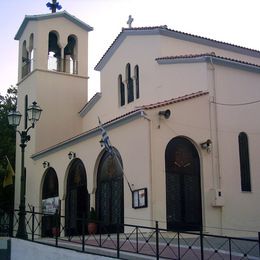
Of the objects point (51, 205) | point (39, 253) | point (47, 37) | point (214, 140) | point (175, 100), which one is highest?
point (47, 37)

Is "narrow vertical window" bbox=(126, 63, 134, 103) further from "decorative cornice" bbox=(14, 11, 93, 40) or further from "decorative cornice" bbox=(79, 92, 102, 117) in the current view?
"decorative cornice" bbox=(14, 11, 93, 40)

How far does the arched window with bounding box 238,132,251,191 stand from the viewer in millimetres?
18875

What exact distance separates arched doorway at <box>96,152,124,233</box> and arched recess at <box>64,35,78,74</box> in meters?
9.85

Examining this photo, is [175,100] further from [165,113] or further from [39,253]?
[39,253]

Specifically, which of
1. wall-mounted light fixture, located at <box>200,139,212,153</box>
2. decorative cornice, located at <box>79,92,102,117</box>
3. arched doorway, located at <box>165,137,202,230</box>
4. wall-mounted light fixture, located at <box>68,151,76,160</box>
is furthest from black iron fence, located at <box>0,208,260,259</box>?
decorative cornice, located at <box>79,92,102,117</box>

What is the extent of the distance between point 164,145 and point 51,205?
891cm

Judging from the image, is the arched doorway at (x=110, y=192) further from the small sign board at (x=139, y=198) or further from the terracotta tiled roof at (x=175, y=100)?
the terracotta tiled roof at (x=175, y=100)

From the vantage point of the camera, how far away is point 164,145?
56.3 ft

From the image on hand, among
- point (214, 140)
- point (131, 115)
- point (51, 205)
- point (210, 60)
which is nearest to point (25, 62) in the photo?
point (51, 205)

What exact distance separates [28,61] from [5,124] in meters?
5.70

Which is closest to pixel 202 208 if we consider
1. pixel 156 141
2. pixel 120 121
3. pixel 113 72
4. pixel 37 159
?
pixel 156 141

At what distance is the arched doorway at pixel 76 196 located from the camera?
70.7 ft

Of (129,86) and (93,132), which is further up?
(129,86)

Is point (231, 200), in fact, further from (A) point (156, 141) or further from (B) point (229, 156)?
(A) point (156, 141)
